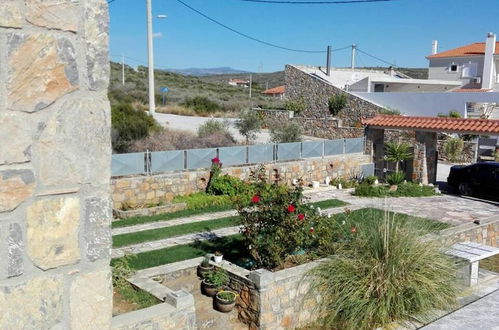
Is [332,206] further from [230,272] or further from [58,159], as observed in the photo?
[58,159]

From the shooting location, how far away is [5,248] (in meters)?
1.93

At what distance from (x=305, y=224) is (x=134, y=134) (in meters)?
11.9

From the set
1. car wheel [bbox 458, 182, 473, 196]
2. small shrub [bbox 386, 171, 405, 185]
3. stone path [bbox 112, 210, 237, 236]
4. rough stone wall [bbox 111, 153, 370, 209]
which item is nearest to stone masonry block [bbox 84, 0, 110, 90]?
stone path [bbox 112, 210, 237, 236]

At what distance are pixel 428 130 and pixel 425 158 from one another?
104 centimetres

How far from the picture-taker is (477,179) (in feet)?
56.5

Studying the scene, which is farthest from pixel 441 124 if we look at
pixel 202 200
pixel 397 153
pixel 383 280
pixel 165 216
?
pixel 383 280

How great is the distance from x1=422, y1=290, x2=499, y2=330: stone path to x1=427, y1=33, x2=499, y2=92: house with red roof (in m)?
34.5

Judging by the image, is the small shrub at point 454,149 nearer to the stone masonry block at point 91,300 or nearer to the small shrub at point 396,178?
the small shrub at point 396,178

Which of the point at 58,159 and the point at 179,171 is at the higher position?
the point at 58,159

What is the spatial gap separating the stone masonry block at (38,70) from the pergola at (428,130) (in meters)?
17.2

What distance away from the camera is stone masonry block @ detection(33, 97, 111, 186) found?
201 centimetres

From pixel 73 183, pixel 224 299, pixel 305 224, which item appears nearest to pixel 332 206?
pixel 305 224

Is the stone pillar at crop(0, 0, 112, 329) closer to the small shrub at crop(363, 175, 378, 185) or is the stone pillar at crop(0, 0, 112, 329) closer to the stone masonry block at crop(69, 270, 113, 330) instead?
the stone masonry block at crop(69, 270, 113, 330)

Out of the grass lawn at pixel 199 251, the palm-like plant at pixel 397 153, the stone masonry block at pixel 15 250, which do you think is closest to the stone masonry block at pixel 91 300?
the stone masonry block at pixel 15 250
